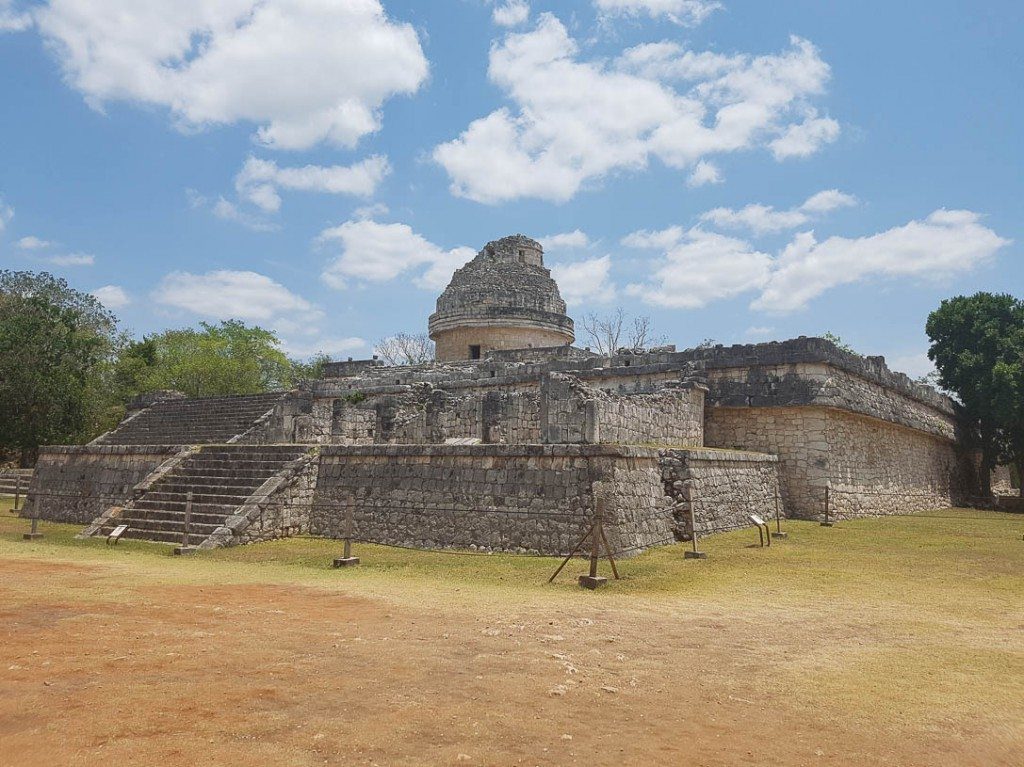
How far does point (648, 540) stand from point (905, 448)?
49.8 ft

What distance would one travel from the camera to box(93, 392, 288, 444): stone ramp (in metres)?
23.7

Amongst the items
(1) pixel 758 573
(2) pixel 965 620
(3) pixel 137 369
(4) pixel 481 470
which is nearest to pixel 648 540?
(1) pixel 758 573

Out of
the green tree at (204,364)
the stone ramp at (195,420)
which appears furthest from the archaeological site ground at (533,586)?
the green tree at (204,364)

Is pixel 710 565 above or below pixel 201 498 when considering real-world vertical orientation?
below

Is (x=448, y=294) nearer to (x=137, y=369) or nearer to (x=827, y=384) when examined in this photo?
(x=827, y=384)

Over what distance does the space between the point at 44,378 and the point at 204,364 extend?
9.49m

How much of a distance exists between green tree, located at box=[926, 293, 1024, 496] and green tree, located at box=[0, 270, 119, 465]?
32836 mm

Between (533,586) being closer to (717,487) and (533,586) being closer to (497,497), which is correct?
(497,497)

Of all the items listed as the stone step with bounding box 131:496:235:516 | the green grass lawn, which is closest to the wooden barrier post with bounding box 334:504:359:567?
the green grass lawn

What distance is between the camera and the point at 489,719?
4305 mm

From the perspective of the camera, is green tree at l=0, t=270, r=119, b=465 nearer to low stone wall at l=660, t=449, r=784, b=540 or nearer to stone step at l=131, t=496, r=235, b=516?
stone step at l=131, t=496, r=235, b=516

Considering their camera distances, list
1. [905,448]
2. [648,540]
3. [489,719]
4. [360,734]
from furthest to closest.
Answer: [905,448] < [648,540] < [489,719] < [360,734]

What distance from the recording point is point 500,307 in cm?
2698

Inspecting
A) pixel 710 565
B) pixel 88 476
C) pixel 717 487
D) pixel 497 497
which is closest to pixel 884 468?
pixel 717 487
